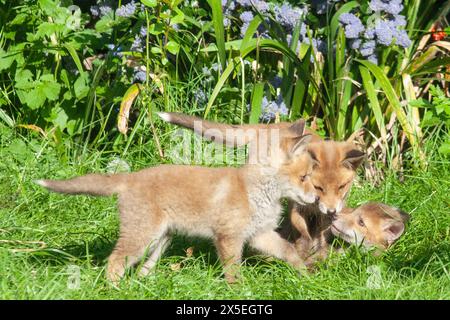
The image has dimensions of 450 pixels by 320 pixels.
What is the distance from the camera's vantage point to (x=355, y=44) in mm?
8086

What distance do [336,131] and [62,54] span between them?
2.55 m

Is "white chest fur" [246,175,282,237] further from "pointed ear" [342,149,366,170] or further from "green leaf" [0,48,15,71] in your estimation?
"green leaf" [0,48,15,71]

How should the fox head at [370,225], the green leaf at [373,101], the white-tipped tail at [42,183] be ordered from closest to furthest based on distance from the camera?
the white-tipped tail at [42,183]
the fox head at [370,225]
the green leaf at [373,101]

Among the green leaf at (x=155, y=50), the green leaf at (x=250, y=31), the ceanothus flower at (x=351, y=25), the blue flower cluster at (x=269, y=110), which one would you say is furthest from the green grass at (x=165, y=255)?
the ceanothus flower at (x=351, y=25)

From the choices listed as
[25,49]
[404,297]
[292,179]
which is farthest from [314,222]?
[25,49]

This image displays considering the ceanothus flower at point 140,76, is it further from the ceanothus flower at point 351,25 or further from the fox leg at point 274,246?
the fox leg at point 274,246

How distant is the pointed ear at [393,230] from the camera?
646 centimetres

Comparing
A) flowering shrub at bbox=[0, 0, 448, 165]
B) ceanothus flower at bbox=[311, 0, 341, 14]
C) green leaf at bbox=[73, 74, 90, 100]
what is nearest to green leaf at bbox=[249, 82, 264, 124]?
Answer: flowering shrub at bbox=[0, 0, 448, 165]

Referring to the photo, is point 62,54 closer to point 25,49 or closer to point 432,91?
point 25,49

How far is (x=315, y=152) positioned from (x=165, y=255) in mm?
1276

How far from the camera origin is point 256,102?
7.76 m

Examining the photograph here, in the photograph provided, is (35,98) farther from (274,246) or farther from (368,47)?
(368,47)

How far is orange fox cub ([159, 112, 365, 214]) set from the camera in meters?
6.18
